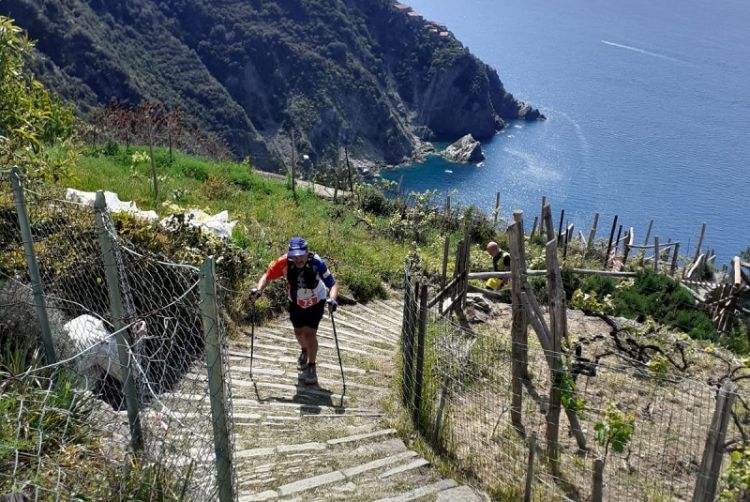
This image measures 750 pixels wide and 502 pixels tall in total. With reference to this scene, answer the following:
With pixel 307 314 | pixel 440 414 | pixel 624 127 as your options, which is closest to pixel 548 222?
pixel 440 414

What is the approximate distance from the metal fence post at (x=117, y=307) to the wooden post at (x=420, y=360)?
2.60m

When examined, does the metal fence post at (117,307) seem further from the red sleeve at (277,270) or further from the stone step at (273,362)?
the stone step at (273,362)

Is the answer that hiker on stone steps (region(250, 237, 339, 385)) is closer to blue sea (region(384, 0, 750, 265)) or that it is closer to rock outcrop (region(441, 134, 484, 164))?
blue sea (region(384, 0, 750, 265))

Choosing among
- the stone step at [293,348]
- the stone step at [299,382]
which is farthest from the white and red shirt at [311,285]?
the stone step at [293,348]

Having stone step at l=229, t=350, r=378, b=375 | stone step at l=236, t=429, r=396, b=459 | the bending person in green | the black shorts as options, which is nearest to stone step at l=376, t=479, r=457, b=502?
stone step at l=236, t=429, r=396, b=459

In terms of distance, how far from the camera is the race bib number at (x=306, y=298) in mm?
6745

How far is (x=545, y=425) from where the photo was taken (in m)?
6.88

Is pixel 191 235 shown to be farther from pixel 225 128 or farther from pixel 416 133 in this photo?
pixel 416 133

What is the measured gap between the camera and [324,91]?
9794cm

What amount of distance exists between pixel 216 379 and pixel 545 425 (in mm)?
4474

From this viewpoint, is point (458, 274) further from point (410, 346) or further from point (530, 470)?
point (530, 470)

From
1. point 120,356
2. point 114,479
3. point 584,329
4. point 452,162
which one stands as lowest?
point 452,162

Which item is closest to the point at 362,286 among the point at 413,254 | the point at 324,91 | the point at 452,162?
the point at 413,254

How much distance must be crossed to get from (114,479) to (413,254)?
9.75m
